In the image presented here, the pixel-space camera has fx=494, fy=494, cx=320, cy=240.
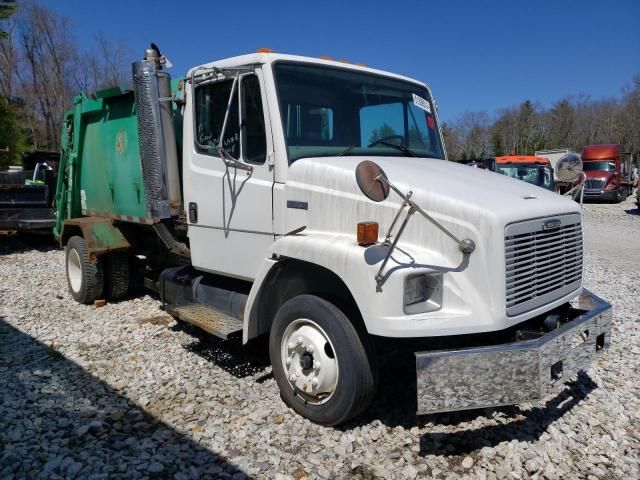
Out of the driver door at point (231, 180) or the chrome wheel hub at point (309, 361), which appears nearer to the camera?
the chrome wheel hub at point (309, 361)

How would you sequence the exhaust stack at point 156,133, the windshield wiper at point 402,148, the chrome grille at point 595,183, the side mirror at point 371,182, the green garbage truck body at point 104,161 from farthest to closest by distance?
the chrome grille at point 595,183 < the green garbage truck body at point 104,161 < the exhaust stack at point 156,133 < the windshield wiper at point 402,148 < the side mirror at point 371,182

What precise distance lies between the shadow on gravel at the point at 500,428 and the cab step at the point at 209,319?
5.46 ft

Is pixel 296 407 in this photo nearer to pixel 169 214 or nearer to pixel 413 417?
pixel 413 417

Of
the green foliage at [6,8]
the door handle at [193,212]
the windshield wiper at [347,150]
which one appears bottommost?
the door handle at [193,212]

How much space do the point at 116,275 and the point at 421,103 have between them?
437cm

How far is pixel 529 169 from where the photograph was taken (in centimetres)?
1855

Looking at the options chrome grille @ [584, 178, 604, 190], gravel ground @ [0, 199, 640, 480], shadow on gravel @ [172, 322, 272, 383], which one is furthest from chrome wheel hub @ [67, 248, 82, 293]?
chrome grille @ [584, 178, 604, 190]

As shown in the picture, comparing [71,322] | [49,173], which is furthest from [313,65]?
[49,173]

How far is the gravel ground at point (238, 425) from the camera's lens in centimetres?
302

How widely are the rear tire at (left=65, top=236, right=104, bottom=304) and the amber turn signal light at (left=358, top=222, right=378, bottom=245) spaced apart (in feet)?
14.0

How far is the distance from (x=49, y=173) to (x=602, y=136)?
5779cm

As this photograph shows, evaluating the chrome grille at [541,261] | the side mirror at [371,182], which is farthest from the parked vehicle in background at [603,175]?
the side mirror at [371,182]

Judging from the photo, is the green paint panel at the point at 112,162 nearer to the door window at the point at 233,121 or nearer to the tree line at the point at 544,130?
the door window at the point at 233,121

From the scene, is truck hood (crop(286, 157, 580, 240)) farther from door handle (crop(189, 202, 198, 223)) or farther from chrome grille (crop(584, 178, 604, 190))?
chrome grille (crop(584, 178, 604, 190))
